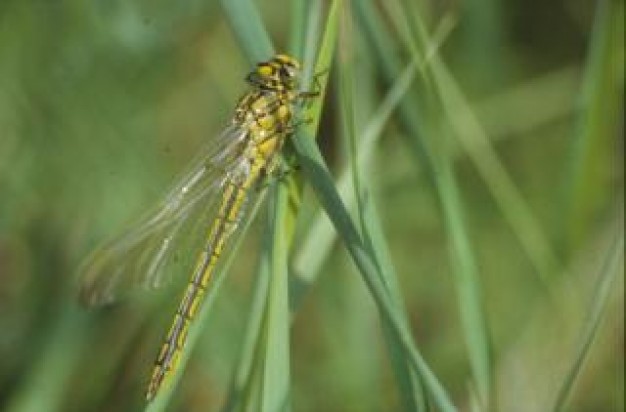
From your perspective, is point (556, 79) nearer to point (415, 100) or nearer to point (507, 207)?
point (507, 207)

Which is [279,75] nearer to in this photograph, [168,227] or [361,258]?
[168,227]

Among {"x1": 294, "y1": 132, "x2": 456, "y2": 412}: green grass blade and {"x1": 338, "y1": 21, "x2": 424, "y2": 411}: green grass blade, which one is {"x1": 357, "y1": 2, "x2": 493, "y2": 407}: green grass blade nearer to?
{"x1": 338, "y1": 21, "x2": 424, "y2": 411}: green grass blade

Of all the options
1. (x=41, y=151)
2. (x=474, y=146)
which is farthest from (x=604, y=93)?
(x=41, y=151)

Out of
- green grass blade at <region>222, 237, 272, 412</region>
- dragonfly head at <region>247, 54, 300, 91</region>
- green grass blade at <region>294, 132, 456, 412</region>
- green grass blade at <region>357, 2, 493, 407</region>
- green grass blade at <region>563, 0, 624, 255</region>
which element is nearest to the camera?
green grass blade at <region>294, 132, 456, 412</region>

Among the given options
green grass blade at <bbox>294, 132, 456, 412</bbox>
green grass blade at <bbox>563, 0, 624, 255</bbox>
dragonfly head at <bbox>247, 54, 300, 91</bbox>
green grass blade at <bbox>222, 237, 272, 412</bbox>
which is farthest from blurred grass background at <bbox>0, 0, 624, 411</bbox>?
green grass blade at <bbox>294, 132, 456, 412</bbox>

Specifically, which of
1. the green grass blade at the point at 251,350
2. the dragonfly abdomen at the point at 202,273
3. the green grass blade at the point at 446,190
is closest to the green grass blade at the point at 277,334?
the green grass blade at the point at 251,350

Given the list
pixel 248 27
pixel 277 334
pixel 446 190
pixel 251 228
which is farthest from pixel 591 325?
pixel 251 228

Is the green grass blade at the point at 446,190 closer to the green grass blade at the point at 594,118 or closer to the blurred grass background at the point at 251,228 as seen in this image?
the blurred grass background at the point at 251,228
